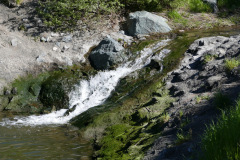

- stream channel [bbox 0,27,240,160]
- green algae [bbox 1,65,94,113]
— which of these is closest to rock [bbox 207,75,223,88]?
stream channel [bbox 0,27,240,160]

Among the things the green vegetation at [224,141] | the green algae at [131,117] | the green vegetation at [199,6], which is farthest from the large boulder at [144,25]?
the green vegetation at [224,141]

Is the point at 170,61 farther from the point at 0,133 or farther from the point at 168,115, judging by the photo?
the point at 0,133

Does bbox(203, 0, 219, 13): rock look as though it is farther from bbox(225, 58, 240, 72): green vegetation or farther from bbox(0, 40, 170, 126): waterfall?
bbox(225, 58, 240, 72): green vegetation

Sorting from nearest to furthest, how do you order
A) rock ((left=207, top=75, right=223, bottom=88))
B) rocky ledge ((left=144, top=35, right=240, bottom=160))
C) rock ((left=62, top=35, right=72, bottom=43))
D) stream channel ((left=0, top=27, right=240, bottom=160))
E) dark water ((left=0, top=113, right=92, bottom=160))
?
rocky ledge ((left=144, top=35, right=240, bottom=160)) → dark water ((left=0, top=113, right=92, bottom=160)) → stream channel ((left=0, top=27, right=240, bottom=160)) → rock ((left=207, top=75, right=223, bottom=88)) → rock ((left=62, top=35, right=72, bottom=43))

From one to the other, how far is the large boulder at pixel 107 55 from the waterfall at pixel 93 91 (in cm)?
41

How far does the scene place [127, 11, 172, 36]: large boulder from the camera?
13.6 metres

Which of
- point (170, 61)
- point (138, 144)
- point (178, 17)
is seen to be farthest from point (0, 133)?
point (178, 17)

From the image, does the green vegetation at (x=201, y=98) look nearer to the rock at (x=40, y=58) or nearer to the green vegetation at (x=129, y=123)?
the green vegetation at (x=129, y=123)

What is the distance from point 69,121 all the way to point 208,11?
12.3m

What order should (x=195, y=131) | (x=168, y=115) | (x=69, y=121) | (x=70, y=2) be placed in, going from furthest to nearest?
(x=70, y=2)
(x=69, y=121)
(x=168, y=115)
(x=195, y=131)

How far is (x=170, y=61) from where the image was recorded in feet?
33.6

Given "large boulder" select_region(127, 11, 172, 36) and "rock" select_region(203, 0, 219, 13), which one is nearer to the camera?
"large boulder" select_region(127, 11, 172, 36)

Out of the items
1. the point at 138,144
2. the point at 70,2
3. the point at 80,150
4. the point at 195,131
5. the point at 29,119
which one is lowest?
the point at 29,119

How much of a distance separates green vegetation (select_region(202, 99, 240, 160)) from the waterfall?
5991 millimetres
